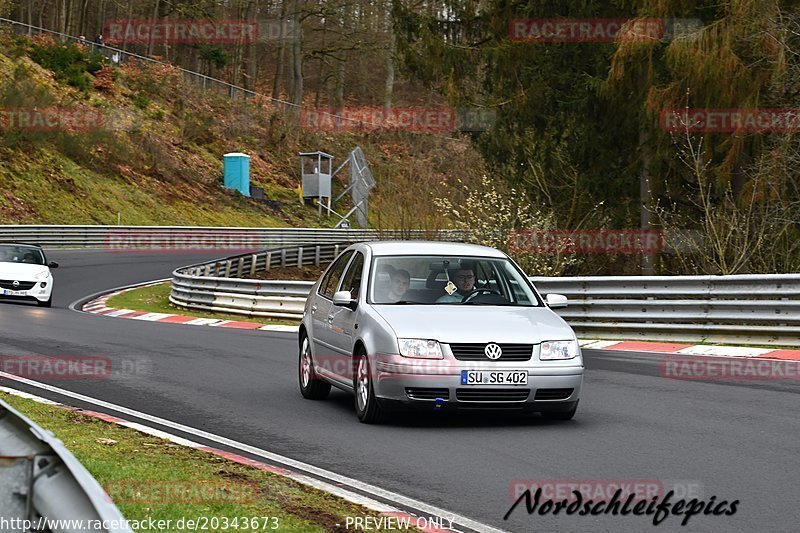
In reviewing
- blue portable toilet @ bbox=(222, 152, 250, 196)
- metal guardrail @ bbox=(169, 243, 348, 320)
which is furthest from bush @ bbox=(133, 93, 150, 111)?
metal guardrail @ bbox=(169, 243, 348, 320)

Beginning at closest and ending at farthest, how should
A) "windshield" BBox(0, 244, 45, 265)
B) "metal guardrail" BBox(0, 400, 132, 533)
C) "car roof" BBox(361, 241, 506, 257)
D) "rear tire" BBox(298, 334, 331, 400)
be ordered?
1. "metal guardrail" BBox(0, 400, 132, 533)
2. "car roof" BBox(361, 241, 506, 257)
3. "rear tire" BBox(298, 334, 331, 400)
4. "windshield" BBox(0, 244, 45, 265)

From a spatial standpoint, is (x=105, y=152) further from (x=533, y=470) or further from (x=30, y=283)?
(x=533, y=470)

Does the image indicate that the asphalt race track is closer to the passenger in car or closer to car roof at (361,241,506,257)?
the passenger in car

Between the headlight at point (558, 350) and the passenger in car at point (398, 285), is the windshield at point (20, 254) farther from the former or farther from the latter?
the headlight at point (558, 350)

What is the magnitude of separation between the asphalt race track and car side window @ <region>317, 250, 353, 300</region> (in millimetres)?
1073

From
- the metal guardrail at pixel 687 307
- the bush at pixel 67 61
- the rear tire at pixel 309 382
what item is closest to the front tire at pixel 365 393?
the rear tire at pixel 309 382

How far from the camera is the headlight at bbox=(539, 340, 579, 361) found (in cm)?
999

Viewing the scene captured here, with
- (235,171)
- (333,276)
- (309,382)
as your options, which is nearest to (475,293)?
(333,276)

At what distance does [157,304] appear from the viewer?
31359mm

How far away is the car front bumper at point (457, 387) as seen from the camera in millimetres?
9812

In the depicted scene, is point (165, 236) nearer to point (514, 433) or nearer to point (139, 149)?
point (139, 149)

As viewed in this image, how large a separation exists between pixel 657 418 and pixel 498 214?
52.9 feet

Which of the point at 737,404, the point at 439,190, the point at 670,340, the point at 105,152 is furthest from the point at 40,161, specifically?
the point at 737,404

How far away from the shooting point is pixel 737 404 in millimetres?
11297
